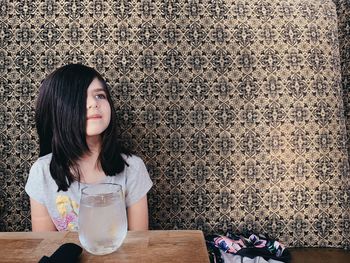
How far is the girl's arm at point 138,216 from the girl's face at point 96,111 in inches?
12.0

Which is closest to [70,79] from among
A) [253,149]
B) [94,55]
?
[94,55]

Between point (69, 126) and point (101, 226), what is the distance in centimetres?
59

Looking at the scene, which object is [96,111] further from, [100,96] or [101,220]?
[101,220]

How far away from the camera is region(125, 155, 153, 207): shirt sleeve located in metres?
1.22

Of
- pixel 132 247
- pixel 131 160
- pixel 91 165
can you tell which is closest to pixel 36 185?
pixel 91 165

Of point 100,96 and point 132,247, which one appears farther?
point 100,96

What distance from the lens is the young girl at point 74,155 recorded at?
1130mm

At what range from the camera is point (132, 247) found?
2.24ft

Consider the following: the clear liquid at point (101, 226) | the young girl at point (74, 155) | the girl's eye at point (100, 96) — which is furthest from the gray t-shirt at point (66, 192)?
the clear liquid at point (101, 226)

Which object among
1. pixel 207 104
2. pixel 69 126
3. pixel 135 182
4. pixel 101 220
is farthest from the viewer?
pixel 207 104

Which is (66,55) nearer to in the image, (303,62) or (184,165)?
(184,165)

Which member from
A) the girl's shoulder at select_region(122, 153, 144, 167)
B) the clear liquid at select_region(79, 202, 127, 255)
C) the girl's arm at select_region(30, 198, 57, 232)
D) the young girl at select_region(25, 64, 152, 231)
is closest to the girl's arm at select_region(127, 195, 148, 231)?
the young girl at select_region(25, 64, 152, 231)

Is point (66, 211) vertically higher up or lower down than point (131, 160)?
lower down

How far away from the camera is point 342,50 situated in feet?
4.83
